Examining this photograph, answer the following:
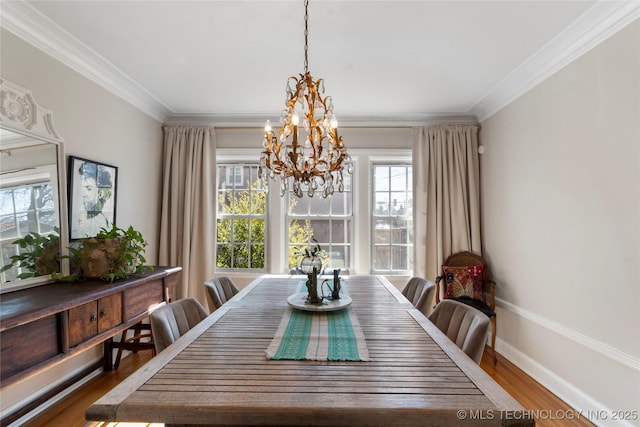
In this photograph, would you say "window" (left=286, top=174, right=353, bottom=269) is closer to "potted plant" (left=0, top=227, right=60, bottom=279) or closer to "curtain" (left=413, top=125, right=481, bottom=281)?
"curtain" (left=413, top=125, right=481, bottom=281)

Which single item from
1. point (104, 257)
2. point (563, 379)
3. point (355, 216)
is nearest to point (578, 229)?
point (563, 379)

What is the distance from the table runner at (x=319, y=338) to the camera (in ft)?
4.10

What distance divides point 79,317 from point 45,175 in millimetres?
1036

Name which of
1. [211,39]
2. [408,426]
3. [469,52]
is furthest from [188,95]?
[408,426]

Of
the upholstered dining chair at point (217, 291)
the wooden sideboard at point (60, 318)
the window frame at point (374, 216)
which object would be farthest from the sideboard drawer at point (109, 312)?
the window frame at point (374, 216)

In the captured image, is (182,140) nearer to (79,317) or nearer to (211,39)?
(211,39)

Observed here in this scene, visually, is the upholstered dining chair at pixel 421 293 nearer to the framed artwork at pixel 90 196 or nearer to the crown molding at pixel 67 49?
the framed artwork at pixel 90 196

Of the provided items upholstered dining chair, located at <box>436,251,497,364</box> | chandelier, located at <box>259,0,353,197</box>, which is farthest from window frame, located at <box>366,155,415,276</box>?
chandelier, located at <box>259,0,353,197</box>

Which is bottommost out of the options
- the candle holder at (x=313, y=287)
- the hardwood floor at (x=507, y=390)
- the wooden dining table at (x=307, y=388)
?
the hardwood floor at (x=507, y=390)

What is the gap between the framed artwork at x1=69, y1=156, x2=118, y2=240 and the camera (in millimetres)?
2387

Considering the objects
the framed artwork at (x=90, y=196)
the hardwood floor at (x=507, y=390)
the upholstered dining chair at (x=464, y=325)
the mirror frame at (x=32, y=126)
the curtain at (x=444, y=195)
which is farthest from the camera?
the curtain at (x=444, y=195)

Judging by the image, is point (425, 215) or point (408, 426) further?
point (425, 215)

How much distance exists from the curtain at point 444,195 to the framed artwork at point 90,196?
126 inches

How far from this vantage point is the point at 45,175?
212 cm
